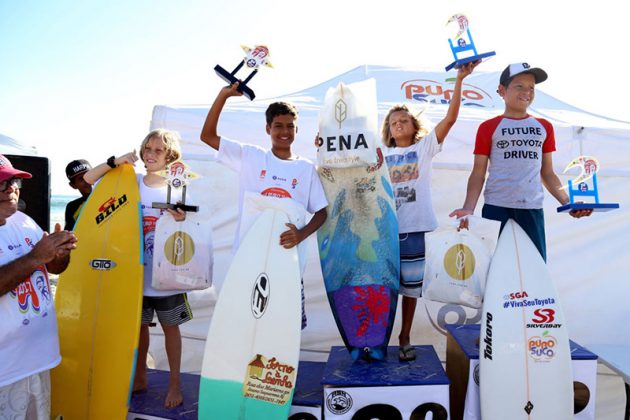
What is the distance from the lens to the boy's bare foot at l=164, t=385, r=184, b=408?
6.67 feet

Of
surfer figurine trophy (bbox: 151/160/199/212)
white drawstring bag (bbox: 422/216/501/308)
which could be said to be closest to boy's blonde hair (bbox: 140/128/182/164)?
surfer figurine trophy (bbox: 151/160/199/212)

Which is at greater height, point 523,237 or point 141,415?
point 523,237

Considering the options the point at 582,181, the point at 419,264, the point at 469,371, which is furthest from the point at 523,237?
the point at 469,371

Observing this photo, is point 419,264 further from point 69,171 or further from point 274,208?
point 69,171

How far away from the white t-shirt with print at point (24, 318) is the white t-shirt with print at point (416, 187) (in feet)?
5.24

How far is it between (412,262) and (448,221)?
1281 millimetres

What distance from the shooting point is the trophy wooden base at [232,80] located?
194cm

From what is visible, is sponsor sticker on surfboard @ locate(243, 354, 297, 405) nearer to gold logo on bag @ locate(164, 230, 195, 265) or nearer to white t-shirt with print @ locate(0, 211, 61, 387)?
gold logo on bag @ locate(164, 230, 195, 265)

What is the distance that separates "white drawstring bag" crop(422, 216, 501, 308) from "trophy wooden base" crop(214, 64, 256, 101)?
1056 millimetres

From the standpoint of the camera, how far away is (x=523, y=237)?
2.06 meters

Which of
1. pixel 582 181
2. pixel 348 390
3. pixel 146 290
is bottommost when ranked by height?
pixel 348 390

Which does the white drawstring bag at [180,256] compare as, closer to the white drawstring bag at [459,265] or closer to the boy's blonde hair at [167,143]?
the boy's blonde hair at [167,143]

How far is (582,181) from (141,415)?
7.28 ft

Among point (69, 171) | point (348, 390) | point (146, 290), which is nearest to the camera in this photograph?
point (348, 390)
